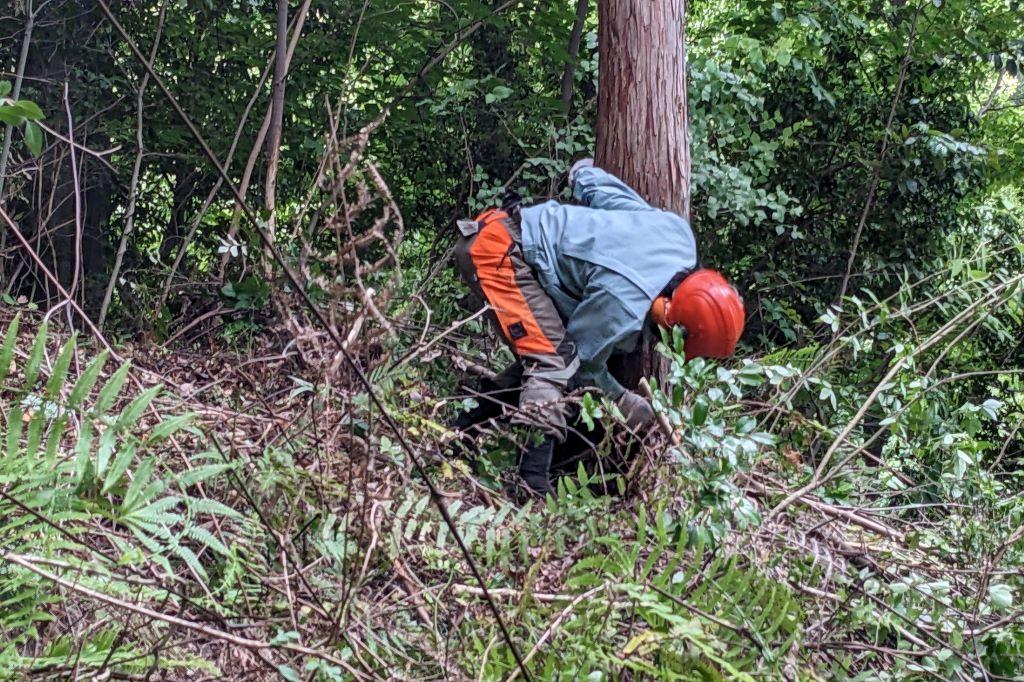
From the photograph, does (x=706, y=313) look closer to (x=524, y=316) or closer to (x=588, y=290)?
(x=588, y=290)

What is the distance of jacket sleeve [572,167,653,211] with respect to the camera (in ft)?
14.0

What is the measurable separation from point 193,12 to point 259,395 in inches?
135

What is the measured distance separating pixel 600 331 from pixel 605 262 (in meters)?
0.31

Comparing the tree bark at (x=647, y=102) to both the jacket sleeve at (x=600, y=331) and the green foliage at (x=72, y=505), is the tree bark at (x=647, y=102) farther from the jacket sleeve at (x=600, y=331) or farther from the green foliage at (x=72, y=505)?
the green foliage at (x=72, y=505)

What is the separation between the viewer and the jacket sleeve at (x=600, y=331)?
3959mm

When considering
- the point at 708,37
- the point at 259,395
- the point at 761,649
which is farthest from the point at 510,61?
the point at 761,649

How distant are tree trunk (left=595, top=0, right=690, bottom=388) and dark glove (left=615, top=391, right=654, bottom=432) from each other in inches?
12.7

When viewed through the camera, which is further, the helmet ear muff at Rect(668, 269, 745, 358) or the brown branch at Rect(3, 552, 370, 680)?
the helmet ear muff at Rect(668, 269, 745, 358)

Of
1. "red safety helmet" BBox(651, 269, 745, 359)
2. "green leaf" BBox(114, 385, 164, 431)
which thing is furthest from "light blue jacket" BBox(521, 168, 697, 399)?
"green leaf" BBox(114, 385, 164, 431)

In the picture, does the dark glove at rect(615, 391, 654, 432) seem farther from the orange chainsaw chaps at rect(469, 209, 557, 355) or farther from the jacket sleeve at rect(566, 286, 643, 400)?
the orange chainsaw chaps at rect(469, 209, 557, 355)

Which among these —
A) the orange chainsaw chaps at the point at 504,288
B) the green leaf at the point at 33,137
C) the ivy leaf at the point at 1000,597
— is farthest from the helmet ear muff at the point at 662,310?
the green leaf at the point at 33,137

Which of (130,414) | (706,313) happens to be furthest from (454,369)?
(130,414)

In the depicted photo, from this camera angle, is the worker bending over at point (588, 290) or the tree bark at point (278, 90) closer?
the worker bending over at point (588, 290)

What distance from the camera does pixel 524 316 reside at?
13.5 feet
